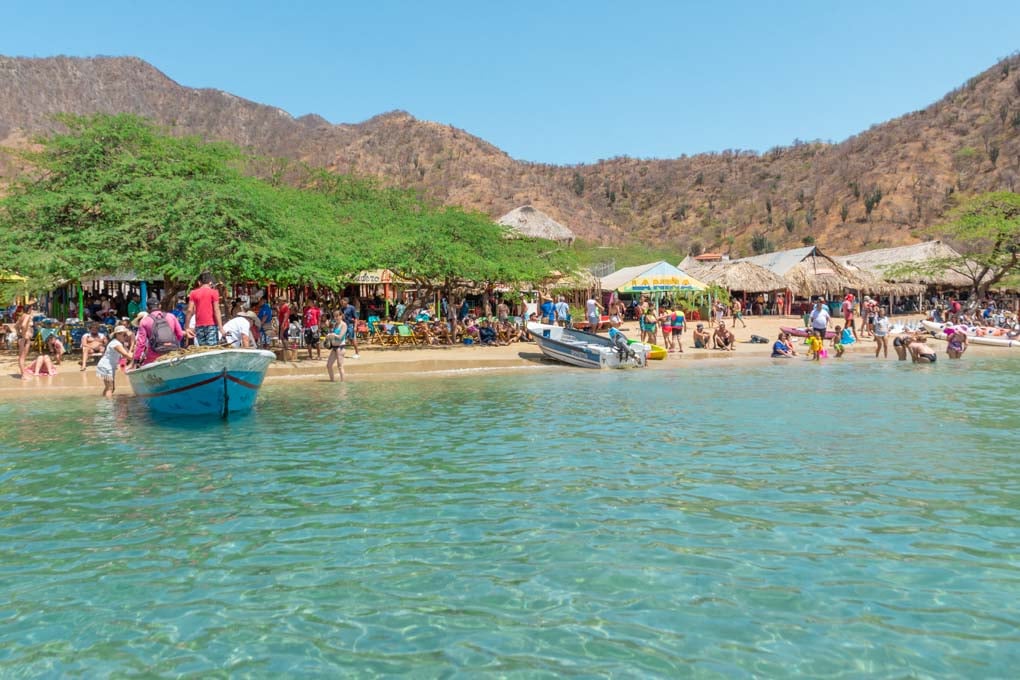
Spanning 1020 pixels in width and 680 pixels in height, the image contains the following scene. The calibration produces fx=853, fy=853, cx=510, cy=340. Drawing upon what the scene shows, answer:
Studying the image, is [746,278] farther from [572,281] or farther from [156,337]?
[156,337]

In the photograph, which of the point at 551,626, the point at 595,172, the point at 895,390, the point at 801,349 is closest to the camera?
the point at 551,626

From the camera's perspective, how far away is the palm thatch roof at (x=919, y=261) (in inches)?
1746

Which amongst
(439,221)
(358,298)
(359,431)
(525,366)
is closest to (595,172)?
(358,298)

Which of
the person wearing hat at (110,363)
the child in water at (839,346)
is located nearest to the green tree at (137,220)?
the person wearing hat at (110,363)

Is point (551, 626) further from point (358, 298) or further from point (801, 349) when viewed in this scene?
point (358, 298)

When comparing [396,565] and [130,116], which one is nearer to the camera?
[396,565]

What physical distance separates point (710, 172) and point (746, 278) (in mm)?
49362

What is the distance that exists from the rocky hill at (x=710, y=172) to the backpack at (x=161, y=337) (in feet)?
173

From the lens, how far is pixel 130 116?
22.6 meters

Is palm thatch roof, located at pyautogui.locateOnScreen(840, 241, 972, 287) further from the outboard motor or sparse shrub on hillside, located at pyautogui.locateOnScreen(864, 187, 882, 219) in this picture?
the outboard motor

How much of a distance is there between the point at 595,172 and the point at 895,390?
77512 millimetres

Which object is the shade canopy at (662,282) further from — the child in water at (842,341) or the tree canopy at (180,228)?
the tree canopy at (180,228)

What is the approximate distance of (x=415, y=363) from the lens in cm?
2034

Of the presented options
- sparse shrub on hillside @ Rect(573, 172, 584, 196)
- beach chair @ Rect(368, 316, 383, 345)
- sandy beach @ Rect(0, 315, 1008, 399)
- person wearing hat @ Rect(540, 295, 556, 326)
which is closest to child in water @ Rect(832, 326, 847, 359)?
sandy beach @ Rect(0, 315, 1008, 399)
